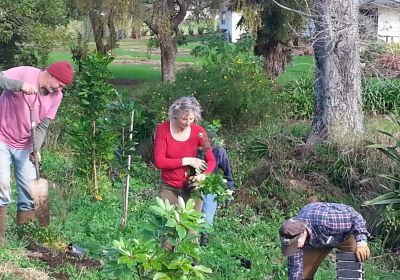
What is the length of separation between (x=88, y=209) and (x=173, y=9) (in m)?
15.3

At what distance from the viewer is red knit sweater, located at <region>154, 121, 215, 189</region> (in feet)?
22.0

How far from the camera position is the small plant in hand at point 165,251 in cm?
386

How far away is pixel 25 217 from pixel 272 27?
14.7 metres

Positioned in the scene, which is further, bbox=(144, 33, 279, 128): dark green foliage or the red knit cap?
bbox=(144, 33, 279, 128): dark green foliage

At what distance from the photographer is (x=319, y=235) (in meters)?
5.52

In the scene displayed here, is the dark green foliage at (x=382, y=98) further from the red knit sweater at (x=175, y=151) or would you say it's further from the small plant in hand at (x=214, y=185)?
the small plant in hand at (x=214, y=185)

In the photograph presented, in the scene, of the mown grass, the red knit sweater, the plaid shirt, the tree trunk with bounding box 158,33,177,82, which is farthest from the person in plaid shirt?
the tree trunk with bounding box 158,33,177,82

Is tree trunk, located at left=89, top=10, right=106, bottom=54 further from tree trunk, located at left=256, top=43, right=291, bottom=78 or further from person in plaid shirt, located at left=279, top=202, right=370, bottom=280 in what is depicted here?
person in plaid shirt, located at left=279, top=202, right=370, bottom=280

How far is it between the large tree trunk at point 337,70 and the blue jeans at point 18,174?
570 cm

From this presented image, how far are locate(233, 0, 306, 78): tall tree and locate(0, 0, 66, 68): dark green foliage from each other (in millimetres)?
5231

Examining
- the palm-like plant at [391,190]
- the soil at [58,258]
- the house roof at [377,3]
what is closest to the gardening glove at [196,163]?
the soil at [58,258]

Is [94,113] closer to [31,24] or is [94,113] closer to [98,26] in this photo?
[31,24]

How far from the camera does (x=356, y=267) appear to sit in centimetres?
558

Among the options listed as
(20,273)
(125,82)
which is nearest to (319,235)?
(20,273)
